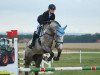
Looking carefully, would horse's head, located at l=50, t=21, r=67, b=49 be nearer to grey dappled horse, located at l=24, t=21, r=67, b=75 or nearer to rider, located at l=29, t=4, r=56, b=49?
grey dappled horse, located at l=24, t=21, r=67, b=75

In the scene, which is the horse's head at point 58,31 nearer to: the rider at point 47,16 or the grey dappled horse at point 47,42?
the grey dappled horse at point 47,42

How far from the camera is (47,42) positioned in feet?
47.7

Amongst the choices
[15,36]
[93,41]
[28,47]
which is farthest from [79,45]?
[15,36]

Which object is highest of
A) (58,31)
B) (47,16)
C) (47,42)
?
(47,16)

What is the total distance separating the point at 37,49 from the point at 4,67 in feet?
17.7

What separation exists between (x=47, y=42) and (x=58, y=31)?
769 millimetres

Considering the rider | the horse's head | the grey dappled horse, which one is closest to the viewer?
the horse's head

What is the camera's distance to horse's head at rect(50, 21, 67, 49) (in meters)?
13.7

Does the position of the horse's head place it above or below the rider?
below

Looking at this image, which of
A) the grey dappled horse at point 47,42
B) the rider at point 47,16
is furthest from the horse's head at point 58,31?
the rider at point 47,16

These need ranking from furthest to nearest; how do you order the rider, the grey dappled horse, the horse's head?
the rider, the grey dappled horse, the horse's head

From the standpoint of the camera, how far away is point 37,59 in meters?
15.3

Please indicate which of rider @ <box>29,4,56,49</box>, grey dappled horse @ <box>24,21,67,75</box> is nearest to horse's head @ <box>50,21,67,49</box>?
grey dappled horse @ <box>24,21,67,75</box>

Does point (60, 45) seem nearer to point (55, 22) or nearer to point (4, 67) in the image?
point (55, 22)
